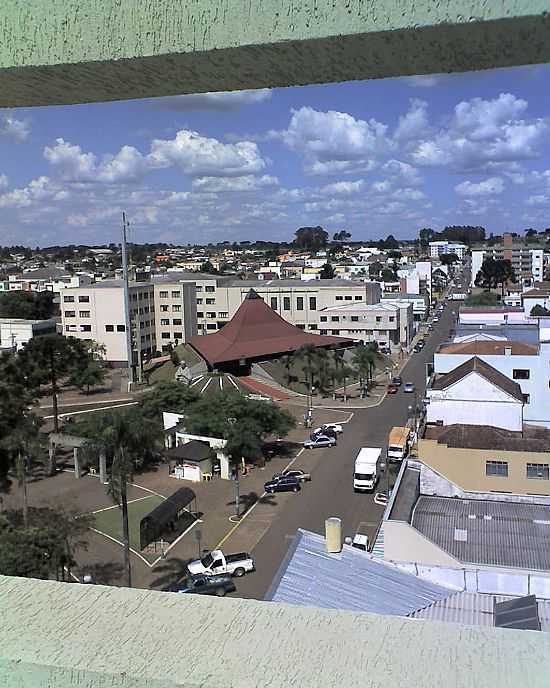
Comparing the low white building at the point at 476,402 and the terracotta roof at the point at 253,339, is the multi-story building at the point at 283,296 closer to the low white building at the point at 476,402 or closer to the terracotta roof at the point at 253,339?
the terracotta roof at the point at 253,339

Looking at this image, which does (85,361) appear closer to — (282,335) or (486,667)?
(282,335)

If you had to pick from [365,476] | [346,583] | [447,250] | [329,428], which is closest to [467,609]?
[346,583]

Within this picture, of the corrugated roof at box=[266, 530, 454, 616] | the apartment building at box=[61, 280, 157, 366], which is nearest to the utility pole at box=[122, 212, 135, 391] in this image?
the apartment building at box=[61, 280, 157, 366]

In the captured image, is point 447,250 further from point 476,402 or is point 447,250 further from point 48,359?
point 476,402

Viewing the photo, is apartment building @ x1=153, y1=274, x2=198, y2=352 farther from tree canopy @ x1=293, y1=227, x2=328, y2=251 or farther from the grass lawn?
tree canopy @ x1=293, y1=227, x2=328, y2=251

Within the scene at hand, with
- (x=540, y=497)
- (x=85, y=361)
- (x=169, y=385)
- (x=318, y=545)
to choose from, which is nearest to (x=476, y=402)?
(x=540, y=497)
